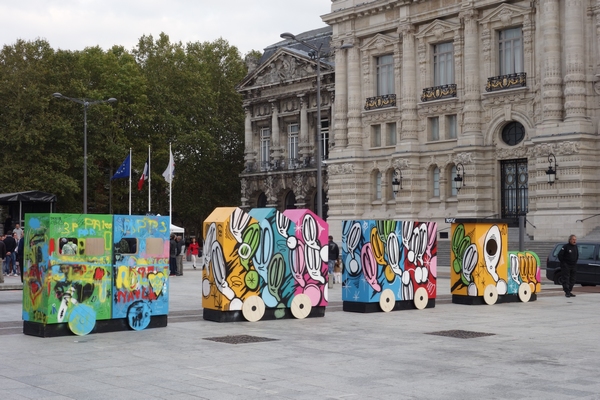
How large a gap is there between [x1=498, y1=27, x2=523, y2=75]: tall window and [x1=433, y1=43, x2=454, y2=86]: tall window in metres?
3.15

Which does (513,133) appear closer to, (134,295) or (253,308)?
(253,308)

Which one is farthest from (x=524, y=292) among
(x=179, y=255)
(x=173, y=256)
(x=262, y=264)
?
(x=179, y=255)

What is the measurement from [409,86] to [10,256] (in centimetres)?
2369

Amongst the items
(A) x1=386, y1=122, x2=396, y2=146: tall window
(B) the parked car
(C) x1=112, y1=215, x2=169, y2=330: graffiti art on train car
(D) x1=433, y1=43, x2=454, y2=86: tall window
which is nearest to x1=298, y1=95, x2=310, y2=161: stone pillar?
(A) x1=386, y1=122, x2=396, y2=146: tall window

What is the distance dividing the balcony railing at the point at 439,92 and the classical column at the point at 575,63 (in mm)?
7477

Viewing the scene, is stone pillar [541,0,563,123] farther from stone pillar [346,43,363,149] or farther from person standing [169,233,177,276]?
person standing [169,233,177,276]

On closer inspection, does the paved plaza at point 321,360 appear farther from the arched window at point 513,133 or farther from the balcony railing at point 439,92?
the balcony railing at point 439,92

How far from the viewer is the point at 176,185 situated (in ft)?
230

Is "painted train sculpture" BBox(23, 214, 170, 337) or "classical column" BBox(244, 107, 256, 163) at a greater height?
"classical column" BBox(244, 107, 256, 163)

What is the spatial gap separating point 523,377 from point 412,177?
127ft

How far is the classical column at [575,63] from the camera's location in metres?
41.9

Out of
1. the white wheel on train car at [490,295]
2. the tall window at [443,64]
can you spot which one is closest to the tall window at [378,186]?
the tall window at [443,64]

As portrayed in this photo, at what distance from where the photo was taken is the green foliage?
5847cm

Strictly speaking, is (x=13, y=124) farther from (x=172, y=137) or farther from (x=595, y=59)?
(x=595, y=59)
